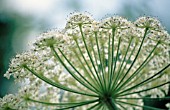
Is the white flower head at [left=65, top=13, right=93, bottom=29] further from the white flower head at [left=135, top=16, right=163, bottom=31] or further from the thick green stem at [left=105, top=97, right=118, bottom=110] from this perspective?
the thick green stem at [left=105, top=97, right=118, bottom=110]

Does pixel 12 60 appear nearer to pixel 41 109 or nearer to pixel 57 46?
pixel 57 46

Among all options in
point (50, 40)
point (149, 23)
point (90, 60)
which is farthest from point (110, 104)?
point (149, 23)

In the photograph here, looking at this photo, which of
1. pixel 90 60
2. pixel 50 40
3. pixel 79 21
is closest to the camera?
pixel 50 40

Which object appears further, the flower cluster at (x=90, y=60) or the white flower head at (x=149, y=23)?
the white flower head at (x=149, y=23)

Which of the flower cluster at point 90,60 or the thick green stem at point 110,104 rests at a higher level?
the flower cluster at point 90,60

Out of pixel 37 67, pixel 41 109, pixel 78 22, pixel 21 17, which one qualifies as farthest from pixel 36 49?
pixel 21 17

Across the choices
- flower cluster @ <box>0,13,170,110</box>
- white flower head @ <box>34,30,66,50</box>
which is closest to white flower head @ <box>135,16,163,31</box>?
flower cluster @ <box>0,13,170,110</box>

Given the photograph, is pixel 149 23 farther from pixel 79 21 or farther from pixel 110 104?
pixel 110 104

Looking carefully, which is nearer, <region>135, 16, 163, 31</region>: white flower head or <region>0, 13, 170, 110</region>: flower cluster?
<region>0, 13, 170, 110</region>: flower cluster

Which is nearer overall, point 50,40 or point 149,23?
point 50,40

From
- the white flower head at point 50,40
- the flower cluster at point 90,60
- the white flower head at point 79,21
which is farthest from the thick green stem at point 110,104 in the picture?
the white flower head at point 79,21

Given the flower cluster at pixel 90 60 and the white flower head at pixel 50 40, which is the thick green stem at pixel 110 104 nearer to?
the flower cluster at pixel 90 60
